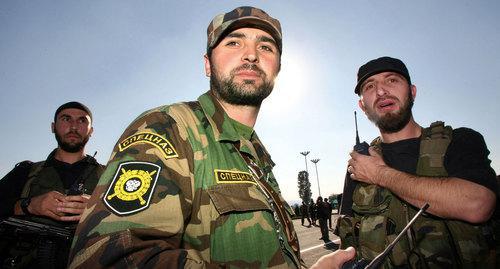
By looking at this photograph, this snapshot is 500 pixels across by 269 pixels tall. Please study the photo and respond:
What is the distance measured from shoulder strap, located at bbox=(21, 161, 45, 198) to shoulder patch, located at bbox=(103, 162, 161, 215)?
367 centimetres

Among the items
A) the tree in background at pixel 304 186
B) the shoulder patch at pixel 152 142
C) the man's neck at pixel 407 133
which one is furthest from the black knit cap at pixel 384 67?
the tree in background at pixel 304 186

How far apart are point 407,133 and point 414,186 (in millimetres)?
833

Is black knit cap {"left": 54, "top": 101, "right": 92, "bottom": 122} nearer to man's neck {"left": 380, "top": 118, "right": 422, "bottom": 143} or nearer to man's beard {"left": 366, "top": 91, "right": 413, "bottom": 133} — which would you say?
man's beard {"left": 366, "top": 91, "right": 413, "bottom": 133}

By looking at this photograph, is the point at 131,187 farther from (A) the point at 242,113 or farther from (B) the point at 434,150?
(B) the point at 434,150

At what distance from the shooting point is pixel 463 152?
237 centimetres

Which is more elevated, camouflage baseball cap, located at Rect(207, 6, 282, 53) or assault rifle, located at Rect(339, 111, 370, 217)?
camouflage baseball cap, located at Rect(207, 6, 282, 53)

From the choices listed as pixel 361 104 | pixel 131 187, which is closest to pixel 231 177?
pixel 131 187

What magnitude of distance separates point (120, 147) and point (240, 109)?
1201 mm

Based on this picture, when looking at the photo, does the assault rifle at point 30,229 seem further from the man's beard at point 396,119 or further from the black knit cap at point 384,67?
the black knit cap at point 384,67

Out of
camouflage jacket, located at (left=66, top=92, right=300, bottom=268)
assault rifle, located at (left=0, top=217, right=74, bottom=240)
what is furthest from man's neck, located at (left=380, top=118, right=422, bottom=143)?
assault rifle, located at (left=0, top=217, right=74, bottom=240)

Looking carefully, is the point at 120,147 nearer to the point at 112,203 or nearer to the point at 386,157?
the point at 112,203

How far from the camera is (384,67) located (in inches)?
116

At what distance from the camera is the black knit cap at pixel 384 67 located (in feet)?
9.68

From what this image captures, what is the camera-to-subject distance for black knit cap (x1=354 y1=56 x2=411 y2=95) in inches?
116
